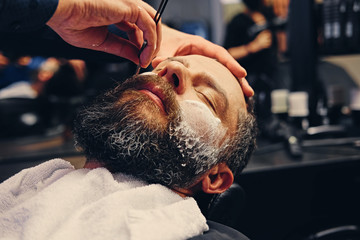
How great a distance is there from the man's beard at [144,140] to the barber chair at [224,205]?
9 cm

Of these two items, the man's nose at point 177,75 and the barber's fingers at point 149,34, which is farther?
the man's nose at point 177,75

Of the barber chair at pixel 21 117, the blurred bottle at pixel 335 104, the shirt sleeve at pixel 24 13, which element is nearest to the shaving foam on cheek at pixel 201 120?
the shirt sleeve at pixel 24 13

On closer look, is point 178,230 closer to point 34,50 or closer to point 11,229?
point 11,229

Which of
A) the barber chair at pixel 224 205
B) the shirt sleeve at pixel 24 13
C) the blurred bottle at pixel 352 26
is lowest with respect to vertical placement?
the blurred bottle at pixel 352 26

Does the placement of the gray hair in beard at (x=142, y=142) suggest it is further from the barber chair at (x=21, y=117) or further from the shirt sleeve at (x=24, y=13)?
the barber chair at (x=21, y=117)

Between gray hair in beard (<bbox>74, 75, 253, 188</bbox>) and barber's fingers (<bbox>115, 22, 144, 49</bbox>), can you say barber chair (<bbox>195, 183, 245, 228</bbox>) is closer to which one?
gray hair in beard (<bbox>74, 75, 253, 188</bbox>)

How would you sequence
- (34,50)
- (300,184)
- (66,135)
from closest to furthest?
(34,50) → (300,184) → (66,135)

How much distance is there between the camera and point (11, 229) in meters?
0.77

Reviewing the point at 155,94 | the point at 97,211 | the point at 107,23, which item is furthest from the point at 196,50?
the point at 97,211

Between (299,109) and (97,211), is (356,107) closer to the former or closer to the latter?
(299,109)

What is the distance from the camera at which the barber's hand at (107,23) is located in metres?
0.75

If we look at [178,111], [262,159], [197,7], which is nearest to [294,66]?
[262,159]

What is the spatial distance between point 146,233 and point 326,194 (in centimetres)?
104

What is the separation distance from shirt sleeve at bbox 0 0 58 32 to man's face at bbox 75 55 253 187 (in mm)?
302
